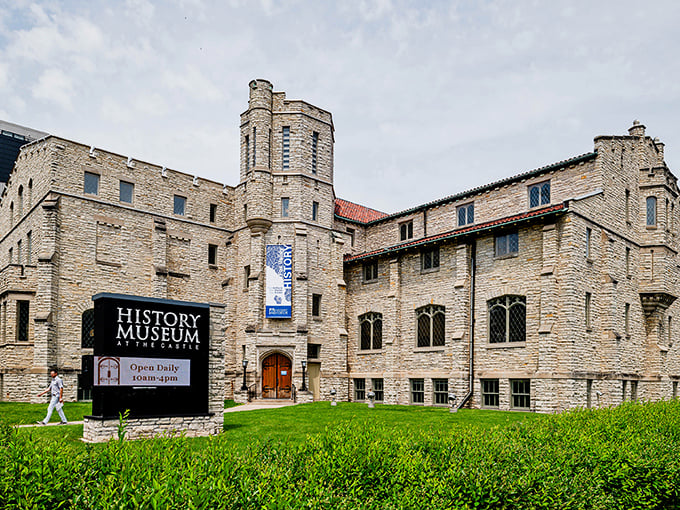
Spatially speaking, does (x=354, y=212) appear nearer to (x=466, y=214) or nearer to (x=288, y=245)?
(x=288, y=245)

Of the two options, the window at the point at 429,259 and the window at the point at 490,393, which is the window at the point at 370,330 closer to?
the window at the point at 429,259

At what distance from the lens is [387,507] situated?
5934 mm

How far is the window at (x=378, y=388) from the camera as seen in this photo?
3509cm

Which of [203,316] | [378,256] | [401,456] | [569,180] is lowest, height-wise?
[401,456]

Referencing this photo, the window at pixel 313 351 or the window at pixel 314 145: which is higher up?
the window at pixel 314 145

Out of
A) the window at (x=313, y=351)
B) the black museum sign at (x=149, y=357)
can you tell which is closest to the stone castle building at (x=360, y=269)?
the window at (x=313, y=351)

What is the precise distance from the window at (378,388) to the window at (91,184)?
19.7 m

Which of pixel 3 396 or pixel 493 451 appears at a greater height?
→ pixel 493 451

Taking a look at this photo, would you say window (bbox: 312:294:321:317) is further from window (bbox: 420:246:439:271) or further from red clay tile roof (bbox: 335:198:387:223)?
window (bbox: 420:246:439:271)

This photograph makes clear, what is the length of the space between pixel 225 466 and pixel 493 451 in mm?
3918

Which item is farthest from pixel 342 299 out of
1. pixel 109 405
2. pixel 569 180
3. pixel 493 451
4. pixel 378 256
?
pixel 493 451

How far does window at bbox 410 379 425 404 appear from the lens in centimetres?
3238

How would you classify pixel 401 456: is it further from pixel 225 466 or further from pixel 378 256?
pixel 378 256

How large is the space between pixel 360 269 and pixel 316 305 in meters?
3.67
